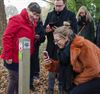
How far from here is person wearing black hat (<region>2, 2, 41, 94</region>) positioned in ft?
20.6

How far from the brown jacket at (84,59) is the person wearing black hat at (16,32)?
122 cm

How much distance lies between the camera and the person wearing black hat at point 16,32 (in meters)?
6.27

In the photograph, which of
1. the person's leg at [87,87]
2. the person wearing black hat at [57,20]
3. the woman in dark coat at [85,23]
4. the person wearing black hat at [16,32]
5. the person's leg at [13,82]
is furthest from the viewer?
the woman in dark coat at [85,23]

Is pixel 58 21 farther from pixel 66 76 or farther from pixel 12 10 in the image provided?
pixel 12 10

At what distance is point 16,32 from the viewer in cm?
634

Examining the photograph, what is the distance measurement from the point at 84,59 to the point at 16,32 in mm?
1562

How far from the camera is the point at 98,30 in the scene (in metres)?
7.26

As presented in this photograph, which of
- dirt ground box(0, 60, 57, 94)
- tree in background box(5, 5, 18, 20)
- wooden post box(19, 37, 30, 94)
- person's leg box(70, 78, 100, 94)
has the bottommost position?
dirt ground box(0, 60, 57, 94)

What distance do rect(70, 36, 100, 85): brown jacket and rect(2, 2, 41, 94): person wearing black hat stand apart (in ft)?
4.01

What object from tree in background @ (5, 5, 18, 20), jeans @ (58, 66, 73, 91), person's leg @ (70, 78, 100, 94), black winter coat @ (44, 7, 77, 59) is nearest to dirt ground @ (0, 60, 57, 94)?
black winter coat @ (44, 7, 77, 59)

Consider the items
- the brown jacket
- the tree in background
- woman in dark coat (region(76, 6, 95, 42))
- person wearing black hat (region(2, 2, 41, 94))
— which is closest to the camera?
the brown jacket

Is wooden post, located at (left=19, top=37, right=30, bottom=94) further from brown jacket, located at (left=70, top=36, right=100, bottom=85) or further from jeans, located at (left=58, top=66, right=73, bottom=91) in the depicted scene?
brown jacket, located at (left=70, top=36, right=100, bottom=85)

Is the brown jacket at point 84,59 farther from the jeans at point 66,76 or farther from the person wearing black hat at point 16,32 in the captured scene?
the person wearing black hat at point 16,32

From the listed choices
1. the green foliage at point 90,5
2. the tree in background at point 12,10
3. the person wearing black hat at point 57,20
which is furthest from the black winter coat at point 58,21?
the tree in background at point 12,10
